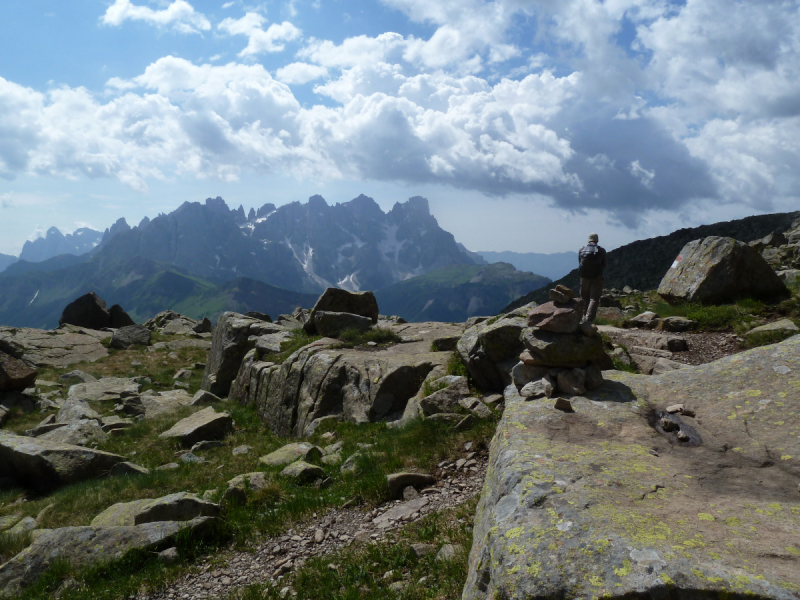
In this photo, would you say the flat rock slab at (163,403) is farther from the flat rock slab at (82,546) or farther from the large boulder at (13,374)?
the flat rock slab at (82,546)

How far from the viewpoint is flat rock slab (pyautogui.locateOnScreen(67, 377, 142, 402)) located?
26.4m

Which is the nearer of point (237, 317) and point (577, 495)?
point (577, 495)

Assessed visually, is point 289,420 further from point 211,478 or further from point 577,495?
point 577,495

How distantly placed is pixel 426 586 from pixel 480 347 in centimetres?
861

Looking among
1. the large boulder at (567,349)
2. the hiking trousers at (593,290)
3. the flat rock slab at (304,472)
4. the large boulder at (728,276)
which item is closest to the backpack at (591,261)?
the hiking trousers at (593,290)

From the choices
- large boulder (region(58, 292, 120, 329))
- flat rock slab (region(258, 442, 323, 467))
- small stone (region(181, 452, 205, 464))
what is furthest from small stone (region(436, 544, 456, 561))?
large boulder (region(58, 292, 120, 329))

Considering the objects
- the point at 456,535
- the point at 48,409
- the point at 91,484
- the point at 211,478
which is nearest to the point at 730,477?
the point at 456,535

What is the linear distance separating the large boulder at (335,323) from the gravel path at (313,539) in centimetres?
1565

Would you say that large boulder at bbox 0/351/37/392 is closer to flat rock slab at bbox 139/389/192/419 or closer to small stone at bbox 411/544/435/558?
flat rock slab at bbox 139/389/192/419

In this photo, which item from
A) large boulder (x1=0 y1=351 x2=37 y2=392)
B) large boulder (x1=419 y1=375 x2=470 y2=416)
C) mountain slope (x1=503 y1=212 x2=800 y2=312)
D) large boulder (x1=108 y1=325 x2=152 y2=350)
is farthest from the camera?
mountain slope (x1=503 y1=212 x2=800 y2=312)

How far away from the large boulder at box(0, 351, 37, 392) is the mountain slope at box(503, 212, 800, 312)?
215 feet

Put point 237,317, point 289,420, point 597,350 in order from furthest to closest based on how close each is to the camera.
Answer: point 237,317 < point 289,420 < point 597,350

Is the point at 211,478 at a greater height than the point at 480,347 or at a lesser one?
lesser

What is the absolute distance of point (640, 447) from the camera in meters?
6.37
